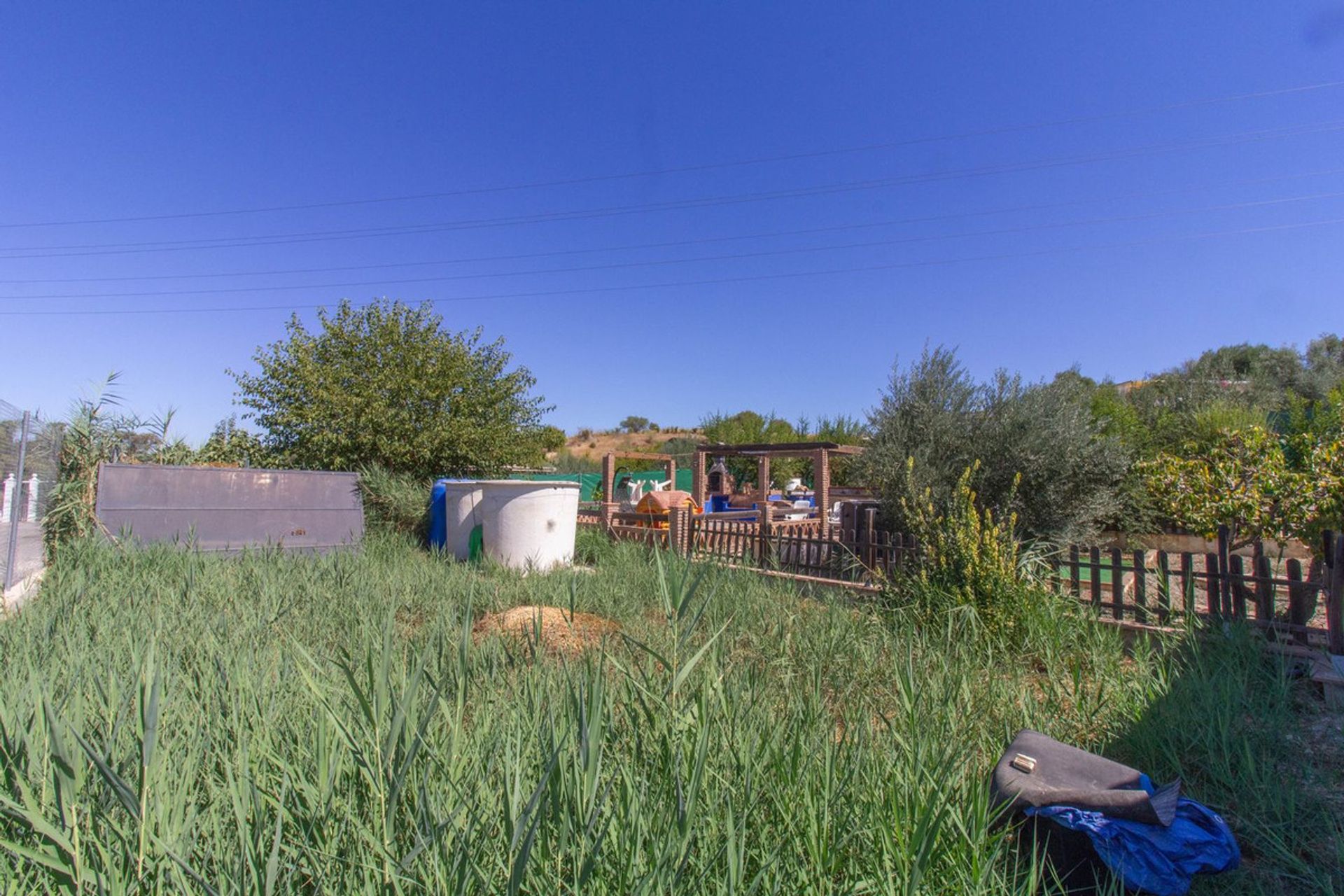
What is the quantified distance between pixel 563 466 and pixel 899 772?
102 ft

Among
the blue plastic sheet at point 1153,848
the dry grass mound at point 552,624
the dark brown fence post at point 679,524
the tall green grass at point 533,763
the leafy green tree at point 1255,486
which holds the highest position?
the leafy green tree at point 1255,486

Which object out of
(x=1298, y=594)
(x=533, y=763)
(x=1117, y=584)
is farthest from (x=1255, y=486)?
(x=533, y=763)

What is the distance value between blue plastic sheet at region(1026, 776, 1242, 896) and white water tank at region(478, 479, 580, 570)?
6119mm

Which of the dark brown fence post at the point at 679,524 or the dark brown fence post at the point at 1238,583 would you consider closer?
the dark brown fence post at the point at 1238,583

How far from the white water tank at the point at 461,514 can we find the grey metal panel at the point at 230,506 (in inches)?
48.8

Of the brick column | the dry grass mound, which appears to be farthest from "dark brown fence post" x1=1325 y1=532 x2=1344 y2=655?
the brick column

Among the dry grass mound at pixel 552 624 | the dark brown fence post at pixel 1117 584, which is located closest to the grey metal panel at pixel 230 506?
the dry grass mound at pixel 552 624

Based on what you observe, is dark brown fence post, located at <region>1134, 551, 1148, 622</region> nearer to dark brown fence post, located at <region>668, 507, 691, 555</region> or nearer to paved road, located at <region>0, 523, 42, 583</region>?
dark brown fence post, located at <region>668, 507, 691, 555</region>

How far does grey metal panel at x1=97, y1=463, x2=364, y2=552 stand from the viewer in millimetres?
7645

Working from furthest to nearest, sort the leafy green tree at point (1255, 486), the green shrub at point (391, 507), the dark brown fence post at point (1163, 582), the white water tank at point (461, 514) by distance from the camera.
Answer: the green shrub at point (391, 507) < the white water tank at point (461, 514) < the leafy green tree at point (1255, 486) < the dark brown fence post at point (1163, 582)

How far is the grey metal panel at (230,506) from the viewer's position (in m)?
7.64

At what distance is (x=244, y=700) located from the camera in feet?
7.26

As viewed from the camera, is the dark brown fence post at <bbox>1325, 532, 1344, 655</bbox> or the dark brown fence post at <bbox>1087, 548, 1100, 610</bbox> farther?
the dark brown fence post at <bbox>1087, 548, 1100, 610</bbox>

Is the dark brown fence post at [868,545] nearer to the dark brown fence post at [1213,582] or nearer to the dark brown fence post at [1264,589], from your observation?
the dark brown fence post at [1213,582]
